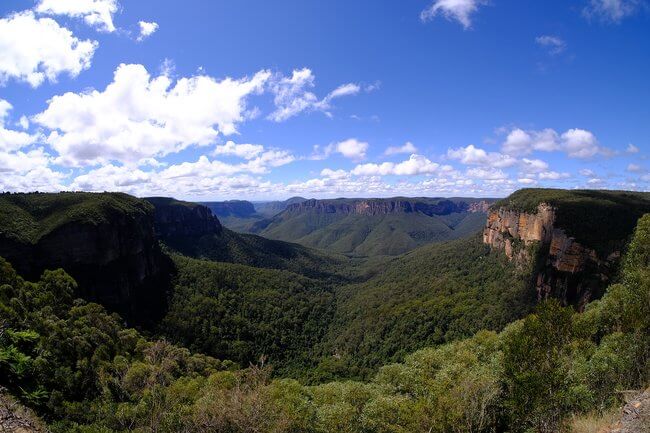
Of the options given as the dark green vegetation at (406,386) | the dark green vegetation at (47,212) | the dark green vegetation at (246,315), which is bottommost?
the dark green vegetation at (246,315)

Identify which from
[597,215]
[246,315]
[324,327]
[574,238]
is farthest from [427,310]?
[246,315]

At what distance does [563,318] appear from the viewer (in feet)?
67.1

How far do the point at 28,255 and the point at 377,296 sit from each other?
88130 mm

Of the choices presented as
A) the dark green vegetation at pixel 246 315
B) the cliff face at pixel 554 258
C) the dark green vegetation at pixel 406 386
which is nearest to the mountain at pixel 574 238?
the cliff face at pixel 554 258

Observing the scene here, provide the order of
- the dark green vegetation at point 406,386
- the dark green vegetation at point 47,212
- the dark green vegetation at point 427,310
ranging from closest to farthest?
the dark green vegetation at point 406,386 → the dark green vegetation at point 47,212 → the dark green vegetation at point 427,310

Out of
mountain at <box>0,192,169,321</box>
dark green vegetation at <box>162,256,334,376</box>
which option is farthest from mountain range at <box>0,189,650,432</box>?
dark green vegetation at <box>162,256,334,376</box>

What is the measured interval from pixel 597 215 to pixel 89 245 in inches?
4159

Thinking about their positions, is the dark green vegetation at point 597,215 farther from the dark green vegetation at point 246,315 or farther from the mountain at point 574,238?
the dark green vegetation at point 246,315

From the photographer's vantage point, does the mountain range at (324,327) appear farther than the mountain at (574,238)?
No

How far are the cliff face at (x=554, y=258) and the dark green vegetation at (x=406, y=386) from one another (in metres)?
39.6

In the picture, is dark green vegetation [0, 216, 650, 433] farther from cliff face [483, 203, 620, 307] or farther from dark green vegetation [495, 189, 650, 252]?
dark green vegetation [495, 189, 650, 252]

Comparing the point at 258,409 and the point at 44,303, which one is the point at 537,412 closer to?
the point at 258,409

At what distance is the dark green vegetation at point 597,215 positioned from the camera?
71.1m

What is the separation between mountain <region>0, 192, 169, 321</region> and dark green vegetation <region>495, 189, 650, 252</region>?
314 ft
